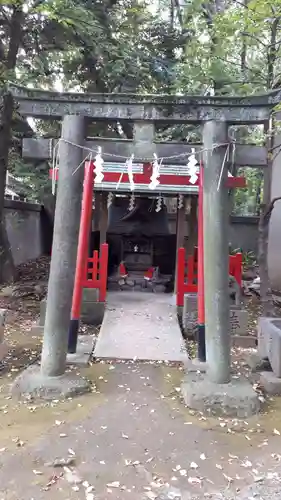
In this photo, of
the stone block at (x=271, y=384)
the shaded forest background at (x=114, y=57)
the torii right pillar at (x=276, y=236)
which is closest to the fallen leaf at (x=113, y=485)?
the stone block at (x=271, y=384)

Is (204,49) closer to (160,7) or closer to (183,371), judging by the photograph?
(160,7)

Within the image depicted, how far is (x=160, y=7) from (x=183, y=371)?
10.6 m

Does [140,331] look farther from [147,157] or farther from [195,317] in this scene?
[147,157]

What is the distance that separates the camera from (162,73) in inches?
424

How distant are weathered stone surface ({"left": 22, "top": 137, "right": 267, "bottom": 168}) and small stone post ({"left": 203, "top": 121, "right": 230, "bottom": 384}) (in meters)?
0.28

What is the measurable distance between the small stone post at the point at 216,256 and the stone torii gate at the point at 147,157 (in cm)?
1

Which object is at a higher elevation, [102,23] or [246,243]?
[102,23]

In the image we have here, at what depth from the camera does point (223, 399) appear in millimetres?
4715

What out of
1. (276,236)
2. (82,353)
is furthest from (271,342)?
(276,236)

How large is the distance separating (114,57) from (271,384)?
7418mm

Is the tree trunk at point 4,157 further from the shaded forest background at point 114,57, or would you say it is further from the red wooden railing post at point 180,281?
the red wooden railing post at point 180,281

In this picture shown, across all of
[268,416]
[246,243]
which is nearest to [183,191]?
[268,416]

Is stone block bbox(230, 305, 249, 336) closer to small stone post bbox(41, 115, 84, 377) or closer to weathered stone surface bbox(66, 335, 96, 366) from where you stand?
weathered stone surface bbox(66, 335, 96, 366)

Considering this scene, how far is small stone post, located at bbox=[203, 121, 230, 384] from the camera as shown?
5113 mm
